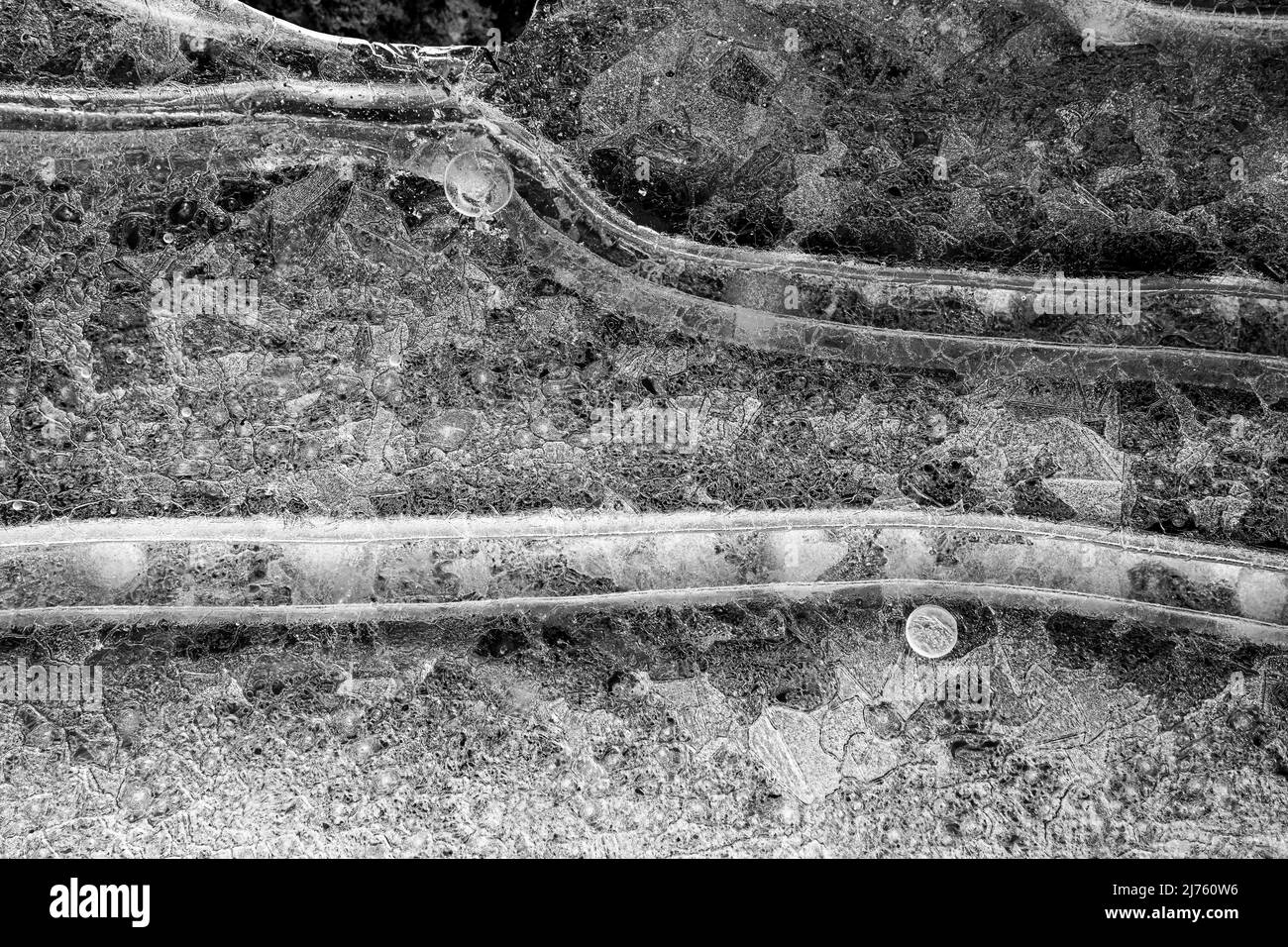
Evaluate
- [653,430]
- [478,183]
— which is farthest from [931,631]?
[478,183]

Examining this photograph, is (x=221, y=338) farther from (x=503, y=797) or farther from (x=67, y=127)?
(x=503, y=797)

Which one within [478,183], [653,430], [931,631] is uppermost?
[478,183]

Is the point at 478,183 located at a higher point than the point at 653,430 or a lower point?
higher

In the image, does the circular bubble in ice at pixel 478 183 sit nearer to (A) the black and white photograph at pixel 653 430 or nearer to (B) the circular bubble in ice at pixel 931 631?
(A) the black and white photograph at pixel 653 430

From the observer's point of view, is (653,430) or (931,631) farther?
(653,430)

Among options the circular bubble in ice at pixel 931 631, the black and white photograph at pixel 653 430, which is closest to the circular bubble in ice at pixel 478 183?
the black and white photograph at pixel 653 430

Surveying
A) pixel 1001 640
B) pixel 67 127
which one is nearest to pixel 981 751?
pixel 1001 640

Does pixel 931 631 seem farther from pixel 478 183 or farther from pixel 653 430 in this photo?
pixel 478 183

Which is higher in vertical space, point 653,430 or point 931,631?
point 653,430
